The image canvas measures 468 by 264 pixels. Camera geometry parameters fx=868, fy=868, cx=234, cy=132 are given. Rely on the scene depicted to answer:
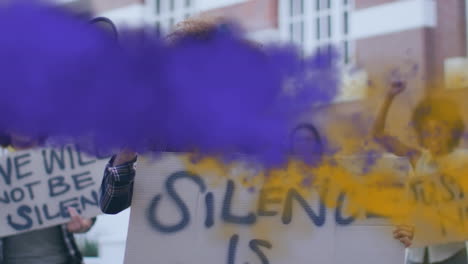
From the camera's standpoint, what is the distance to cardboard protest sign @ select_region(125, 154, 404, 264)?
8.93ft

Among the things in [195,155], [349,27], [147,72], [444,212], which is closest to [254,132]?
[195,155]

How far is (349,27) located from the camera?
6613 mm

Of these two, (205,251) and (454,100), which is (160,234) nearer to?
(205,251)

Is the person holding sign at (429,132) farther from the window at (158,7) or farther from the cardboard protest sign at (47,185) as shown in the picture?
the window at (158,7)

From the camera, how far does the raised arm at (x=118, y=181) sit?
8.59 ft

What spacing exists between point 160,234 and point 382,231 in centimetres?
71

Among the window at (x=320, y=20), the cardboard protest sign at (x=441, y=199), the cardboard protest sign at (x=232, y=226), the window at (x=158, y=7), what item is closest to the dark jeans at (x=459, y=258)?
the cardboard protest sign at (x=441, y=199)

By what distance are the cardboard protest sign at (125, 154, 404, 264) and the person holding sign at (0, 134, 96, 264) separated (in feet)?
3.32

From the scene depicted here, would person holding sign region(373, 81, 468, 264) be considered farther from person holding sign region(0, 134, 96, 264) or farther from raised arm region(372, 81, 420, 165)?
person holding sign region(0, 134, 96, 264)

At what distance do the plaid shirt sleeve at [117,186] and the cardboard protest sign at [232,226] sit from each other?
56 mm

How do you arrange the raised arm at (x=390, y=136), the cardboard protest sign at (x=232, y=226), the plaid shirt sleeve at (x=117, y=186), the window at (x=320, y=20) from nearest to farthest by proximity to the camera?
the plaid shirt sleeve at (x=117, y=186)
the cardboard protest sign at (x=232, y=226)
the raised arm at (x=390, y=136)
the window at (x=320, y=20)

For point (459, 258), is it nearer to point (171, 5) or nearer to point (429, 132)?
point (429, 132)

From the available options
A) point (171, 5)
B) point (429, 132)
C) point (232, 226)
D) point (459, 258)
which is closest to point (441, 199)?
point (429, 132)

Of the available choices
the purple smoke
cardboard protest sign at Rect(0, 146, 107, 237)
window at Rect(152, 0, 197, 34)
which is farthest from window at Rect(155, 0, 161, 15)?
the purple smoke
